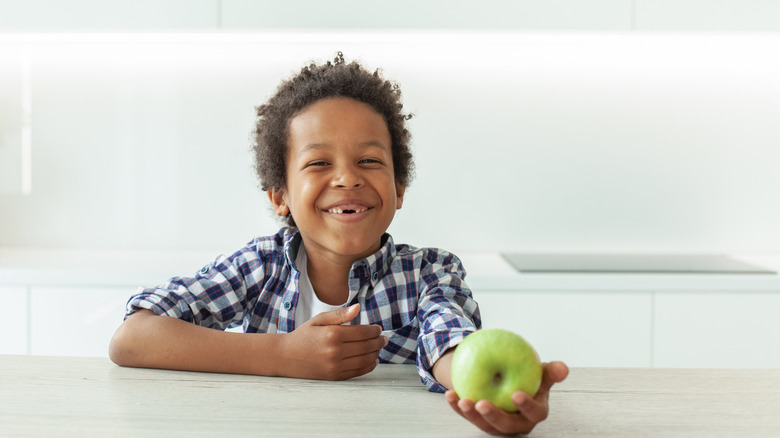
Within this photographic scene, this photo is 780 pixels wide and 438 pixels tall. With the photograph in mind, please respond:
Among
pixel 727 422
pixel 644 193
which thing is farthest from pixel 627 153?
pixel 727 422

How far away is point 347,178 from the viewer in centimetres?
105

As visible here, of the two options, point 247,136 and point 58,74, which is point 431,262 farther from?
point 58,74

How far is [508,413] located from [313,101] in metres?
0.67

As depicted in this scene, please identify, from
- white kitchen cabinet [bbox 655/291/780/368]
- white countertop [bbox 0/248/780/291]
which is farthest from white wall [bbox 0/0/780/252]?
white kitchen cabinet [bbox 655/291/780/368]

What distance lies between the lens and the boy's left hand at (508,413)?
606mm

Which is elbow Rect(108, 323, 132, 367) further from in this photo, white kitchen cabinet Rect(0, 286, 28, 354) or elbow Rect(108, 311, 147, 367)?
white kitchen cabinet Rect(0, 286, 28, 354)

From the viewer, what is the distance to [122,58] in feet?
7.92

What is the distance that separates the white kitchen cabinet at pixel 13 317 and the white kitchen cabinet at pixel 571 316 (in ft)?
3.93

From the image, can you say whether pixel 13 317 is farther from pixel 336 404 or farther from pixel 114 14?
pixel 336 404

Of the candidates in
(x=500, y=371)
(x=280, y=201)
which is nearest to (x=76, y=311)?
(x=280, y=201)

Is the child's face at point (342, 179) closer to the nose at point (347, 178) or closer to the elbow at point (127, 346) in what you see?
the nose at point (347, 178)

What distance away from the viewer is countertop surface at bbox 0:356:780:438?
64 centimetres

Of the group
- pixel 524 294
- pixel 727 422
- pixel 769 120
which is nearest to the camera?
pixel 727 422

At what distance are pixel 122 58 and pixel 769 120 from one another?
6.97 feet
